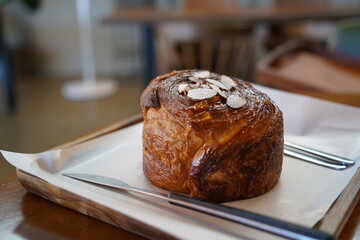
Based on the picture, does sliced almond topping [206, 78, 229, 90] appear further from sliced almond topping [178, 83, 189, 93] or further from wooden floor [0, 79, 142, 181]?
wooden floor [0, 79, 142, 181]

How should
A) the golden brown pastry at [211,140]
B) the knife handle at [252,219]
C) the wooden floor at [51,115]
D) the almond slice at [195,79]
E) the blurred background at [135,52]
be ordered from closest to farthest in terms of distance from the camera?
the knife handle at [252,219] → the golden brown pastry at [211,140] → the almond slice at [195,79] → the blurred background at [135,52] → the wooden floor at [51,115]

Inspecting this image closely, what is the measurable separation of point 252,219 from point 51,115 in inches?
127

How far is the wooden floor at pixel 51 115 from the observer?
312 cm

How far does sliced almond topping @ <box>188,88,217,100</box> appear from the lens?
2.69ft

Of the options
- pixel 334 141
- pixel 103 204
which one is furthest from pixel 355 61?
pixel 103 204

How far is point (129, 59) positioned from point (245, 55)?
1914 millimetres

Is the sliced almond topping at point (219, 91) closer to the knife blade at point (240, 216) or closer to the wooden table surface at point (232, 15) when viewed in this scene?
the knife blade at point (240, 216)

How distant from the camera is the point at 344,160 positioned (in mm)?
962

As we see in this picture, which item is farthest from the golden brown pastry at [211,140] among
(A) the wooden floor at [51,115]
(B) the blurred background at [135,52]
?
(A) the wooden floor at [51,115]

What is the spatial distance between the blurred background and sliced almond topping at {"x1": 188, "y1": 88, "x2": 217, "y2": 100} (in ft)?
3.17

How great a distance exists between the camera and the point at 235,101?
0.82 meters

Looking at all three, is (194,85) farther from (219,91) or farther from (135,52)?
(135,52)

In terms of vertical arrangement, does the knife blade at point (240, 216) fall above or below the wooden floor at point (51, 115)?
above

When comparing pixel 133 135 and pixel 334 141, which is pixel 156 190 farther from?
pixel 334 141
